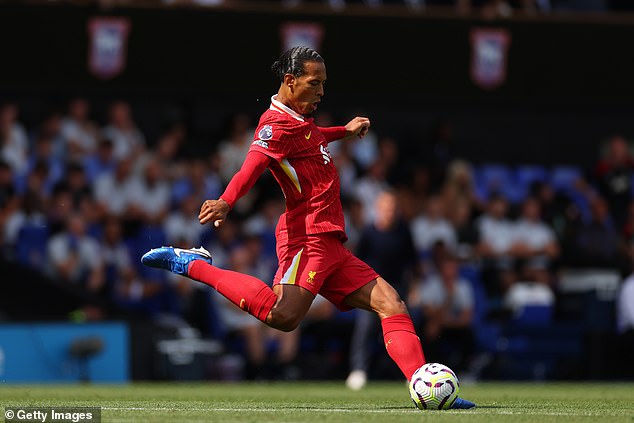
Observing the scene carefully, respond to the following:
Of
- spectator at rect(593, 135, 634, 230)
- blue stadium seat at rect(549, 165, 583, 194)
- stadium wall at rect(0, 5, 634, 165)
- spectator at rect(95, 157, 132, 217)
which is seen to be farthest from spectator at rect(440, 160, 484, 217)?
spectator at rect(95, 157, 132, 217)

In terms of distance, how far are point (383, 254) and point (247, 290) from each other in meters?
5.47

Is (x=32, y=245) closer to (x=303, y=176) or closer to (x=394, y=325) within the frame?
(x=303, y=176)

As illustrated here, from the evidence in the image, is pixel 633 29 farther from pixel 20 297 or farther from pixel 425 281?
pixel 20 297

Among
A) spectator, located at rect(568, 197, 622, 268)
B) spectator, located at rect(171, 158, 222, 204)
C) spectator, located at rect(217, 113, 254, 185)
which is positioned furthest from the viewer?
spectator, located at rect(568, 197, 622, 268)

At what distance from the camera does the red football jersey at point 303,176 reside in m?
8.30

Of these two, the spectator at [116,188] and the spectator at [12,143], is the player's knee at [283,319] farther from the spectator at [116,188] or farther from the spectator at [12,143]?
the spectator at [12,143]

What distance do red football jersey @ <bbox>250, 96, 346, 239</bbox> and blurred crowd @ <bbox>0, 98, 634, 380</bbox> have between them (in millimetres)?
5243

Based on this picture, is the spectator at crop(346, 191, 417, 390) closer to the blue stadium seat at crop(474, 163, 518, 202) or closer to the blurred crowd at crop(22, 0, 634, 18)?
the blue stadium seat at crop(474, 163, 518, 202)

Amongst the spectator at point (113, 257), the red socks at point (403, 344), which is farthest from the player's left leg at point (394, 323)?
the spectator at point (113, 257)

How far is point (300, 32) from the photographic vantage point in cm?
1822

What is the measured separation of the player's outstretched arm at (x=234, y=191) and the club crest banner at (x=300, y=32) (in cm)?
1023

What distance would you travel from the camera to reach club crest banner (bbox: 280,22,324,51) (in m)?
18.2

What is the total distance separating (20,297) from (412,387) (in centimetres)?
787

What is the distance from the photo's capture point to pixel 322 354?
15.7m
